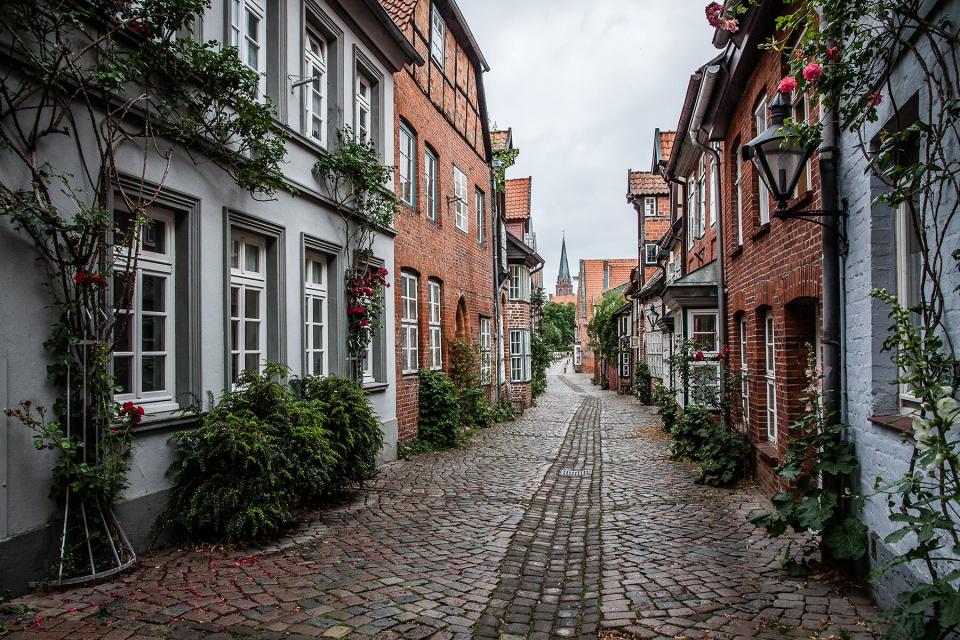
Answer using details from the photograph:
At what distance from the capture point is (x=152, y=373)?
5688 mm

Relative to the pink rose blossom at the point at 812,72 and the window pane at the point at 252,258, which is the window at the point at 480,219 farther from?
the pink rose blossom at the point at 812,72

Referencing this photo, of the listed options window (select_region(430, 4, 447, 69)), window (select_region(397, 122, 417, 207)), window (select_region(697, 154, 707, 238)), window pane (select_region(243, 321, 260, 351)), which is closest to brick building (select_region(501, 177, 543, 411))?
window (select_region(697, 154, 707, 238))

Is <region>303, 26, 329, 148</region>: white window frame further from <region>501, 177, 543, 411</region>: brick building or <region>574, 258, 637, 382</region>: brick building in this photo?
<region>574, 258, 637, 382</region>: brick building

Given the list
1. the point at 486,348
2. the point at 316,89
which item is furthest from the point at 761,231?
the point at 486,348

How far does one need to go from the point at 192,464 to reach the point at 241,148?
294 cm

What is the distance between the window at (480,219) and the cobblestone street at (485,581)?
10166 millimetres

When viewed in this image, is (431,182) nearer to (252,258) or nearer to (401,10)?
(401,10)

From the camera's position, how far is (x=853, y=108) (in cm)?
381

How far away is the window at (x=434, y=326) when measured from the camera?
1307 centimetres

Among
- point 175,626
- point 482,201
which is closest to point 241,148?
point 175,626

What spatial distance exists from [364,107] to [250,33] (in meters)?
3.01

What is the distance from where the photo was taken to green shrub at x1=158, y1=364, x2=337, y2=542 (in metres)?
5.41

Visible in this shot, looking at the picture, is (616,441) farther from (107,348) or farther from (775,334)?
(107,348)

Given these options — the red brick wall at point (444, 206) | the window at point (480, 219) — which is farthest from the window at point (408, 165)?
the window at point (480, 219)
